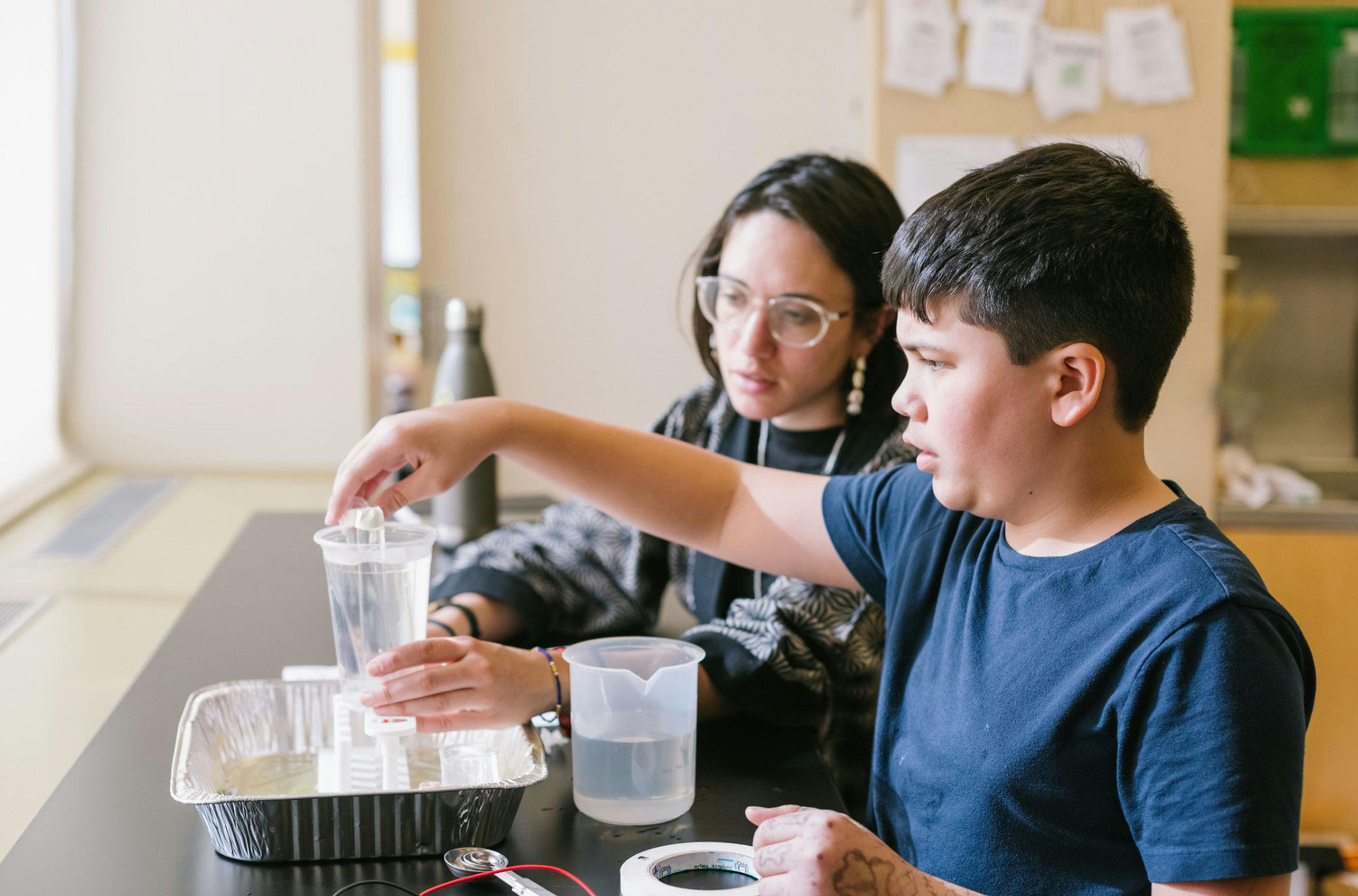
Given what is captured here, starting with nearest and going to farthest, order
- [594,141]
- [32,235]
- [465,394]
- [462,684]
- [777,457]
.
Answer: [462,684]
[777,457]
[465,394]
[32,235]
[594,141]

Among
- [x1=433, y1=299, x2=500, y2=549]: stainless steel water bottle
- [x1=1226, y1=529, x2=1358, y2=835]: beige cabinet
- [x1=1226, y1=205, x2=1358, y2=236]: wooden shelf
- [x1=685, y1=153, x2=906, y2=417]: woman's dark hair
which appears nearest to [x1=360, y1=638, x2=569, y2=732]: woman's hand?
[x1=685, y1=153, x2=906, y2=417]: woman's dark hair

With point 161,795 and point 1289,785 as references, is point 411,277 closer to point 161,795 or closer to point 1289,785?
point 161,795

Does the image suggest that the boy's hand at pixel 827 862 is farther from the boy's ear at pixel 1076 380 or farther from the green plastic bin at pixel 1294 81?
the green plastic bin at pixel 1294 81

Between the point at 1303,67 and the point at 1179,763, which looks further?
the point at 1303,67

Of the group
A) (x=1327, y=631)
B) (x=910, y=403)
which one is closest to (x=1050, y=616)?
(x=910, y=403)

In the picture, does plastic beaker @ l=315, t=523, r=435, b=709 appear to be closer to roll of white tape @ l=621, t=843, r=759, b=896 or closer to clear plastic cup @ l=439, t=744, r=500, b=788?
clear plastic cup @ l=439, t=744, r=500, b=788

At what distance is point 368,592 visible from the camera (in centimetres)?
90

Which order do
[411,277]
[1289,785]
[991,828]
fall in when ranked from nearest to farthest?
1. [1289,785]
2. [991,828]
3. [411,277]

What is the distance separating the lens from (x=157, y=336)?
264 centimetres

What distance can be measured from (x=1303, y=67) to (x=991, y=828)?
8.58ft

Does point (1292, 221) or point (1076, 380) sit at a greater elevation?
point (1292, 221)

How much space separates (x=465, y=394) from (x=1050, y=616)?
3.30 feet

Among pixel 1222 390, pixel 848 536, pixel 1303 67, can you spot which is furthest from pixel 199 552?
pixel 1303 67

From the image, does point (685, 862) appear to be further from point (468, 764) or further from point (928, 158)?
point (928, 158)
